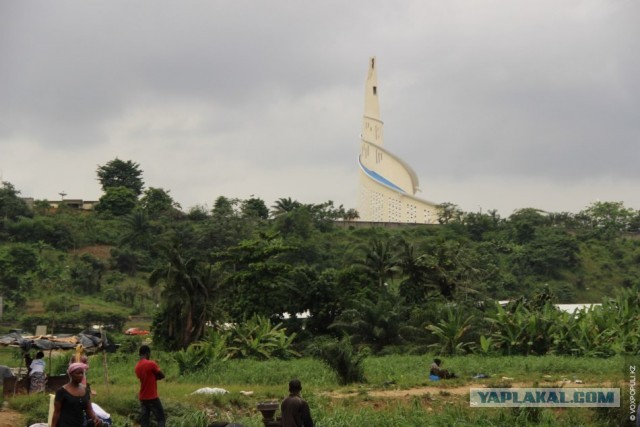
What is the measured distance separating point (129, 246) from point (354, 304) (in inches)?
945

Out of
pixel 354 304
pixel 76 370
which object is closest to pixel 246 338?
pixel 354 304

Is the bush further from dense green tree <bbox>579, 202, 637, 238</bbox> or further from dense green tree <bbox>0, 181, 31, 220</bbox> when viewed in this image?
dense green tree <bbox>579, 202, 637, 238</bbox>

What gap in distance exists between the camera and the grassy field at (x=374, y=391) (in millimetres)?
10781

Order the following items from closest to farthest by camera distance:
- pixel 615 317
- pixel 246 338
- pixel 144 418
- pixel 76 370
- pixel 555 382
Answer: pixel 76 370 → pixel 144 418 → pixel 555 382 → pixel 615 317 → pixel 246 338

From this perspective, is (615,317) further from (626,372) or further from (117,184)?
(117,184)

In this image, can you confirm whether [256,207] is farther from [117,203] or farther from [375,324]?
[375,324]

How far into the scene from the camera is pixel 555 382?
1373cm

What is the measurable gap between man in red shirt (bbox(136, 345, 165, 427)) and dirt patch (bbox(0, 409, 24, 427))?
1.90m

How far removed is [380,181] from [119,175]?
18594 millimetres

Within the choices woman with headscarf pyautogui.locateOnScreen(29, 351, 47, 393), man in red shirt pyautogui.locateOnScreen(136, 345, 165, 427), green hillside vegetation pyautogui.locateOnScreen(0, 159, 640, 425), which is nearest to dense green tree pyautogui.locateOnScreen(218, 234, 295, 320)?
green hillside vegetation pyautogui.locateOnScreen(0, 159, 640, 425)

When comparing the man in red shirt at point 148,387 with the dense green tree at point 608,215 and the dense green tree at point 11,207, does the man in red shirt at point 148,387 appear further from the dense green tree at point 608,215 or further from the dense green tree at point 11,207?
the dense green tree at point 608,215
